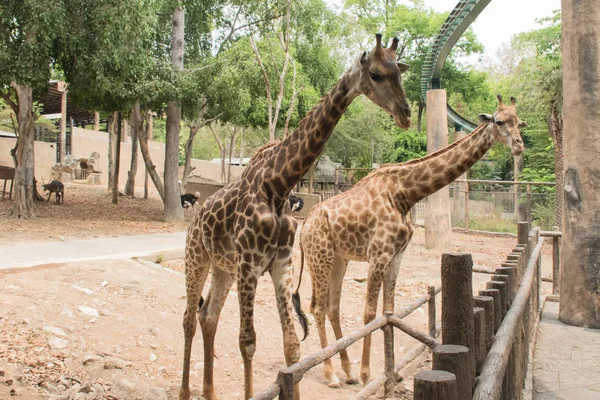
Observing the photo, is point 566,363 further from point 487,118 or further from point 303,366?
point 303,366

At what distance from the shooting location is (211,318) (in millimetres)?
4148

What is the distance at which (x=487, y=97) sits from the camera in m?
33.9

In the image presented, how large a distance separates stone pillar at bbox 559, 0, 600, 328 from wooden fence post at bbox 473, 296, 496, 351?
3.96m

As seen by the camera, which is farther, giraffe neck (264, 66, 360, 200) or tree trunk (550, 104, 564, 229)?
tree trunk (550, 104, 564, 229)

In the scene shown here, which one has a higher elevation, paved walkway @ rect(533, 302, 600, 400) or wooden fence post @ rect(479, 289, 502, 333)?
wooden fence post @ rect(479, 289, 502, 333)

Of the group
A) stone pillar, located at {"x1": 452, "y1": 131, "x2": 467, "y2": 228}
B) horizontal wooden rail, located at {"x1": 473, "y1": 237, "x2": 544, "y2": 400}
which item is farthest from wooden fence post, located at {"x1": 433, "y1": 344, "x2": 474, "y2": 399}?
stone pillar, located at {"x1": 452, "y1": 131, "x2": 467, "y2": 228}

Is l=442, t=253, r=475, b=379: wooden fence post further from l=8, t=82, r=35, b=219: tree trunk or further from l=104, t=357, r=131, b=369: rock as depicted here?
l=8, t=82, r=35, b=219: tree trunk

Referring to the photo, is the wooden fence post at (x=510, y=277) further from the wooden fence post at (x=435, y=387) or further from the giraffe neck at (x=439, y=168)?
the wooden fence post at (x=435, y=387)

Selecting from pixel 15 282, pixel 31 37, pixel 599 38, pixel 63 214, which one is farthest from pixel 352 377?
pixel 63 214

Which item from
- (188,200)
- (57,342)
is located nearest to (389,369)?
(57,342)

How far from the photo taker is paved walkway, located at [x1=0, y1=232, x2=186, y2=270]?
25.1ft

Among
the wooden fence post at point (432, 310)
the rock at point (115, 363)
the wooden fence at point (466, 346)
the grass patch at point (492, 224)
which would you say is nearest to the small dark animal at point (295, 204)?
the grass patch at point (492, 224)

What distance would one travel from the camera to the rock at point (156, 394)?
431 cm

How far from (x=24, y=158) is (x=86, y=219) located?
2.05 meters
